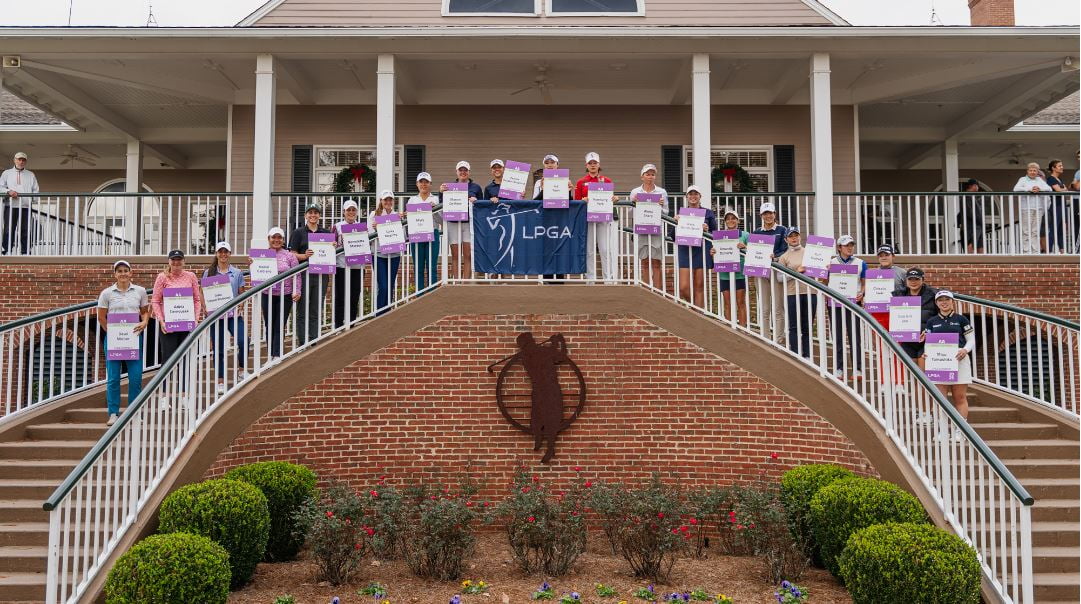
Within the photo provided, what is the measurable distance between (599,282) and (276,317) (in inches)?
135

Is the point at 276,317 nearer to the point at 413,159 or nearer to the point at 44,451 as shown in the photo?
the point at 44,451

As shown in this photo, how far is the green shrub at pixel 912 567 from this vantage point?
18.7 feet

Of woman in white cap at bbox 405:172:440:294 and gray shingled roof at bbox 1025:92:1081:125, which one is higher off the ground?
Answer: gray shingled roof at bbox 1025:92:1081:125

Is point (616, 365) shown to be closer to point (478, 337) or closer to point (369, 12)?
point (478, 337)

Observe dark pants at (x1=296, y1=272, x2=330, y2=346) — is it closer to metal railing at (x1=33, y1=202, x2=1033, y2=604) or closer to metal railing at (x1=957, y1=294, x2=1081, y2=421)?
metal railing at (x1=33, y1=202, x2=1033, y2=604)

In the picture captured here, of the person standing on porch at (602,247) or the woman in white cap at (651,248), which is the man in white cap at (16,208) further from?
the woman in white cap at (651,248)

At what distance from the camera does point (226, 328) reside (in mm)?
8016

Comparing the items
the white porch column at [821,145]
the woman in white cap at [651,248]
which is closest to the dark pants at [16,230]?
the woman in white cap at [651,248]

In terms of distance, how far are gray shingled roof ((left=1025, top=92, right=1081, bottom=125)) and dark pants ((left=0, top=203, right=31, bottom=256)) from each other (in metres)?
19.1

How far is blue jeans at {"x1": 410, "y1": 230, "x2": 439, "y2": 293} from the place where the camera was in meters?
9.05

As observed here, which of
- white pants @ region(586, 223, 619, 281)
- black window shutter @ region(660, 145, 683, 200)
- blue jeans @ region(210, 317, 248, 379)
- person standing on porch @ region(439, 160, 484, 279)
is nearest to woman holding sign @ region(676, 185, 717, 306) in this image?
white pants @ region(586, 223, 619, 281)

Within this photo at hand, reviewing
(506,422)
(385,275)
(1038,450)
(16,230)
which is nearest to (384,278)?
(385,275)

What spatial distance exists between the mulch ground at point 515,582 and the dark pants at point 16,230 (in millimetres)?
7922

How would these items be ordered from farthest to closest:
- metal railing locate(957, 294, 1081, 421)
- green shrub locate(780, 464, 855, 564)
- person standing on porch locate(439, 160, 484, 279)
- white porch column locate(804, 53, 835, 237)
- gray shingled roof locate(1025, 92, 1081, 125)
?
gray shingled roof locate(1025, 92, 1081, 125), white porch column locate(804, 53, 835, 237), person standing on porch locate(439, 160, 484, 279), metal railing locate(957, 294, 1081, 421), green shrub locate(780, 464, 855, 564)
